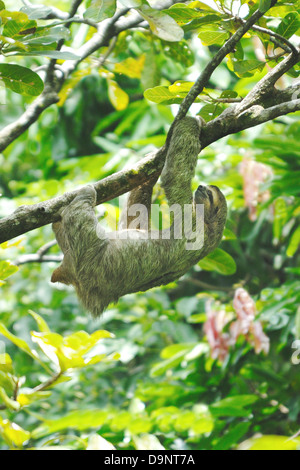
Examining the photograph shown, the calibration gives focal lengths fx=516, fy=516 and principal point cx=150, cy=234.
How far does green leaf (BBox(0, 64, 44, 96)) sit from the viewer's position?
112 inches

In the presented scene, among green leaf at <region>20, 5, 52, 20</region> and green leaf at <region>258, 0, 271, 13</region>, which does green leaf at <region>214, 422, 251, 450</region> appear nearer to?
green leaf at <region>258, 0, 271, 13</region>

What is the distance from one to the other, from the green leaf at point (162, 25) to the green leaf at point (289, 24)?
30.2 inches

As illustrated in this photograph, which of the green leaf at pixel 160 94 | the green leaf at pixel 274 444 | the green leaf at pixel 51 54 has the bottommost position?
the green leaf at pixel 274 444

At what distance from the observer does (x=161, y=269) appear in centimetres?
390

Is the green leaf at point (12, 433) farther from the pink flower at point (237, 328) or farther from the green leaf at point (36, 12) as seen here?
the pink flower at point (237, 328)

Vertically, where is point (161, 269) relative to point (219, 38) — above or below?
below

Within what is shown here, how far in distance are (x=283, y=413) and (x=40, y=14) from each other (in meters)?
4.86

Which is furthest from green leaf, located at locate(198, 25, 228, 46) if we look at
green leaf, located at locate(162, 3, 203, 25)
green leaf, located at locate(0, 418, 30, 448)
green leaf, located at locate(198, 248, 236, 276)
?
green leaf, located at locate(0, 418, 30, 448)

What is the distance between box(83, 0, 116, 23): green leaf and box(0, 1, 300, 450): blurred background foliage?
5.06 ft

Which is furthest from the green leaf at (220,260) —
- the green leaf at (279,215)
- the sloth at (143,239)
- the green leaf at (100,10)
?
the green leaf at (279,215)

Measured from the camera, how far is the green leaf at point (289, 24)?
3.03 meters

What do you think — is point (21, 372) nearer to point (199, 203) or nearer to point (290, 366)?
point (290, 366)

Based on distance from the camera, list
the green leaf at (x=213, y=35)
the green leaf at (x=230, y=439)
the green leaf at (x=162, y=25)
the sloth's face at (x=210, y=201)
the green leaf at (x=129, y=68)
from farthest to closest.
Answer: the green leaf at (x=129, y=68) → the green leaf at (x=230, y=439) → the sloth's face at (x=210, y=201) → the green leaf at (x=213, y=35) → the green leaf at (x=162, y=25)
